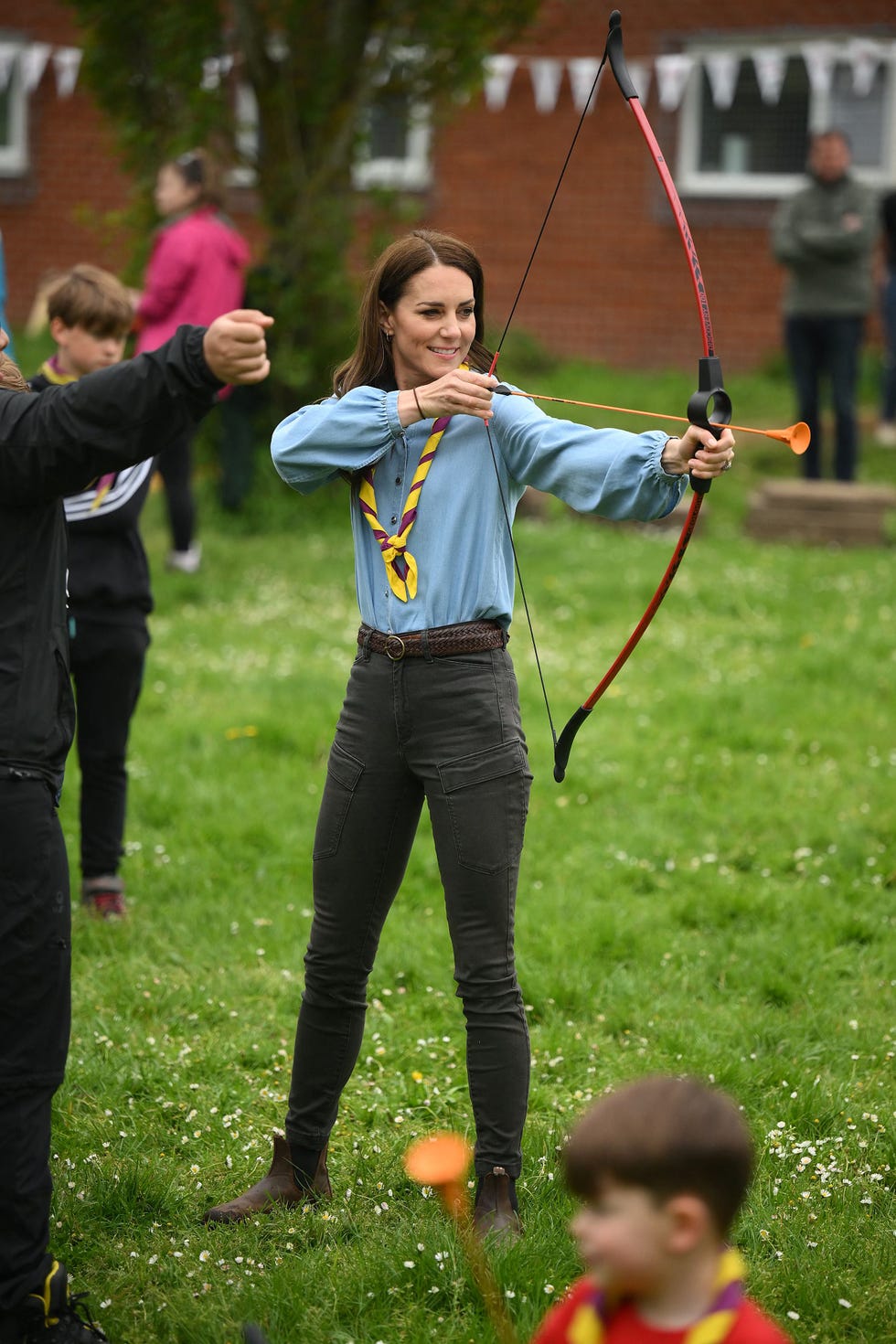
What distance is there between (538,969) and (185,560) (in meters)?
4.73

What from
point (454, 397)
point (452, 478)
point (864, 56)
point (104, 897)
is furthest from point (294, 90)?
point (454, 397)

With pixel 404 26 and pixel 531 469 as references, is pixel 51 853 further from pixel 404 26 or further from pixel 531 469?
pixel 404 26

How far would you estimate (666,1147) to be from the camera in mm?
1699

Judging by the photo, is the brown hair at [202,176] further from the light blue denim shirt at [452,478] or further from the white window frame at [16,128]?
the white window frame at [16,128]

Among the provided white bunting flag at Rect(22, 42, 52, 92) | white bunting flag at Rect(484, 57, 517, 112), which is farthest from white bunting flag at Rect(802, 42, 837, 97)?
white bunting flag at Rect(22, 42, 52, 92)

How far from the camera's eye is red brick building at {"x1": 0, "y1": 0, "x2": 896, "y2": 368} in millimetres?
12812

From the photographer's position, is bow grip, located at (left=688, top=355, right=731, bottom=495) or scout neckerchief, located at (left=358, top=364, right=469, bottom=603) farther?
scout neckerchief, located at (left=358, top=364, right=469, bottom=603)

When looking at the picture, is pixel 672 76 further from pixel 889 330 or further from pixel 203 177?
pixel 203 177

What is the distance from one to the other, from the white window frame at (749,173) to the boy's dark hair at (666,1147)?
1235cm

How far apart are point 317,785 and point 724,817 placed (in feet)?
4.68

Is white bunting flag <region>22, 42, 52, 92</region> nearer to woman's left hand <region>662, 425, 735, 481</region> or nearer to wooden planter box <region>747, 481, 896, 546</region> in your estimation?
wooden planter box <region>747, 481, 896, 546</region>

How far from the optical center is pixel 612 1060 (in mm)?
3635

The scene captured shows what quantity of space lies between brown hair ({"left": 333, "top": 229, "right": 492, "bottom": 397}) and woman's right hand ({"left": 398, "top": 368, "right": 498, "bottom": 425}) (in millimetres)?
258

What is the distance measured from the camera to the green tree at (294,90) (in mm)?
9211
